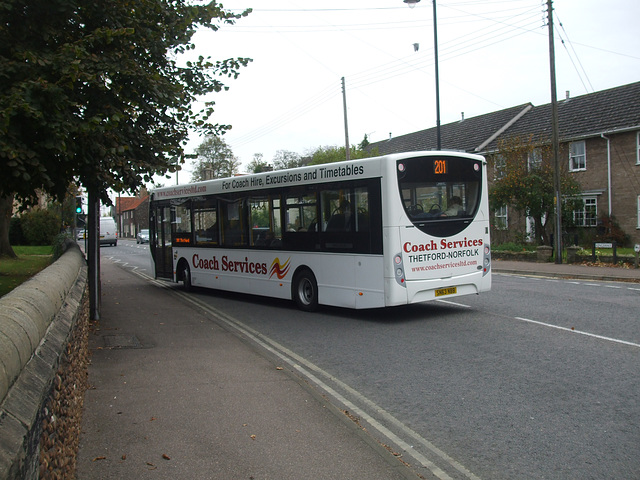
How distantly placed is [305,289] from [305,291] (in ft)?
0.14

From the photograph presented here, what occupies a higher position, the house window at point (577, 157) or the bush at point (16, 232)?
the house window at point (577, 157)

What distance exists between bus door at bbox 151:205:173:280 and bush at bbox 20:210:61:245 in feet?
99.1

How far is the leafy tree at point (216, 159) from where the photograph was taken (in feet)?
284

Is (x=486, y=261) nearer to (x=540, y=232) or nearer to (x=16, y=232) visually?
(x=540, y=232)

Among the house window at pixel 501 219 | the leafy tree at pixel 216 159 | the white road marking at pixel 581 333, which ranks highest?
the leafy tree at pixel 216 159

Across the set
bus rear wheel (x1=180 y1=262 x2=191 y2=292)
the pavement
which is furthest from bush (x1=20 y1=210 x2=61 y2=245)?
the pavement

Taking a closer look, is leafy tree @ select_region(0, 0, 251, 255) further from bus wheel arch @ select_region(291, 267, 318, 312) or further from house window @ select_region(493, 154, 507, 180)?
house window @ select_region(493, 154, 507, 180)

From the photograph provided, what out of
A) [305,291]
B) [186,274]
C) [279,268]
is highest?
[279,268]

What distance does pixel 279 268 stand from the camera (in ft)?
42.9

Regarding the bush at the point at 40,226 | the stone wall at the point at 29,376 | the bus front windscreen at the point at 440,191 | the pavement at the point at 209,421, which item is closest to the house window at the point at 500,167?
the bus front windscreen at the point at 440,191

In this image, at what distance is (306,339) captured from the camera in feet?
31.8

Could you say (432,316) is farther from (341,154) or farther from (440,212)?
(341,154)

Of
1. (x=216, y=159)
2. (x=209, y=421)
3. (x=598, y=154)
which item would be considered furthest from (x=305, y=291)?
(x=216, y=159)

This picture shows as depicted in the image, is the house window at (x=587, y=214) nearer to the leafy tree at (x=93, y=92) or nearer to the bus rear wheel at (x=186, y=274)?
the bus rear wheel at (x=186, y=274)
